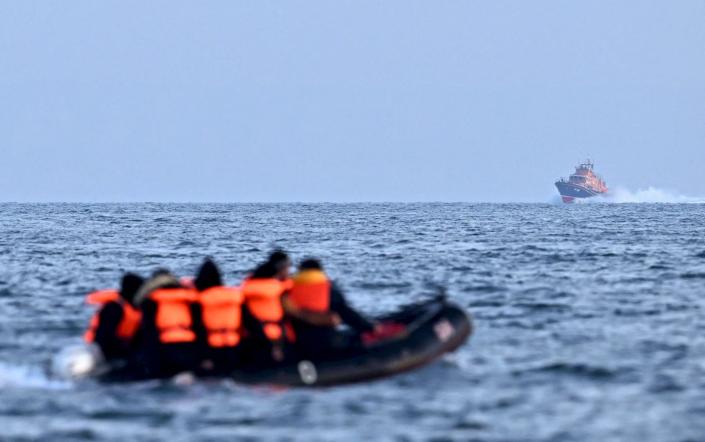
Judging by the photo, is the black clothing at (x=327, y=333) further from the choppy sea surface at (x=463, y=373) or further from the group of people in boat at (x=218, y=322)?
the choppy sea surface at (x=463, y=373)

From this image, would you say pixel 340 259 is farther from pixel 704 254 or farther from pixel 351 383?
pixel 351 383

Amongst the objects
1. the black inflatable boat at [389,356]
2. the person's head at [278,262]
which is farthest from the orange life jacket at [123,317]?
the person's head at [278,262]

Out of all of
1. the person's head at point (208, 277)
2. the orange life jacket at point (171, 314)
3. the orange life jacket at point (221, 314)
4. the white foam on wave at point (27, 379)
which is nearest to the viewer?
the orange life jacket at point (171, 314)

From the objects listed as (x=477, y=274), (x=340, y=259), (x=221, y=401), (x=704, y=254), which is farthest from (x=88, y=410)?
(x=704, y=254)

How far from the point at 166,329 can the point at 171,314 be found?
191 millimetres

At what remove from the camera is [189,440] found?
13.2 meters

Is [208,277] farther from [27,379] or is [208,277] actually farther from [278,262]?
[27,379]

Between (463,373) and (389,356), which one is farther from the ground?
(389,356)

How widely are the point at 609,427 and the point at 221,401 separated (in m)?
4.42

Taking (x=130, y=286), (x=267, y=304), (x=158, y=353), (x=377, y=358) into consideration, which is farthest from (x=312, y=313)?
(x=130, y=286)

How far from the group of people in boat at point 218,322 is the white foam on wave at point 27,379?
0.72 meters

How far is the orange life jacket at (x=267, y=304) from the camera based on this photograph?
635 inches

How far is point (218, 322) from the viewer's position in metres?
16.0

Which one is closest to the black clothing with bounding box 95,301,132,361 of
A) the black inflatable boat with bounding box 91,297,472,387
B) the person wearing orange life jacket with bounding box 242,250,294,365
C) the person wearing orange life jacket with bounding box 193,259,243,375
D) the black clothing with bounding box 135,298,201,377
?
the black inflatable boat with bounding box 91,297,472,387
